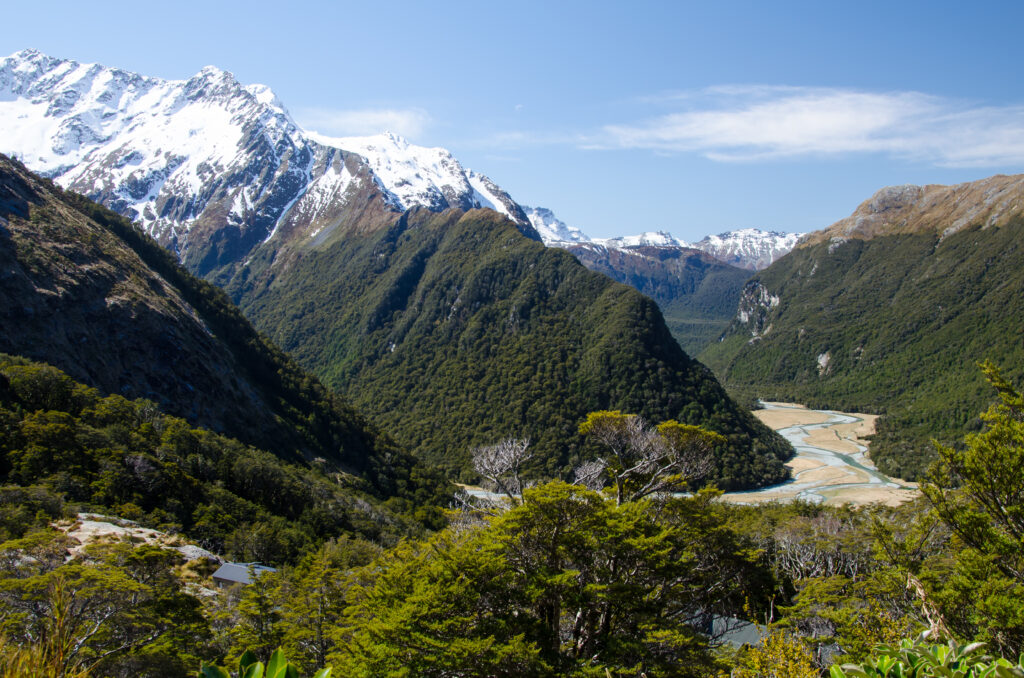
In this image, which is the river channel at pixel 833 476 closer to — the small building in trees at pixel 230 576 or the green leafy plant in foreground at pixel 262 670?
the small building in trees at pixel 230 576

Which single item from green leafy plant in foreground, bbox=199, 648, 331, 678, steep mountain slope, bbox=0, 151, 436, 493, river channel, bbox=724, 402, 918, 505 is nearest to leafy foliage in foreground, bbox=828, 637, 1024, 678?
green leafy plant in foreground, bbox=199, 648, 331, 678

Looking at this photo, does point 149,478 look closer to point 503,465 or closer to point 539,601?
point 503,465

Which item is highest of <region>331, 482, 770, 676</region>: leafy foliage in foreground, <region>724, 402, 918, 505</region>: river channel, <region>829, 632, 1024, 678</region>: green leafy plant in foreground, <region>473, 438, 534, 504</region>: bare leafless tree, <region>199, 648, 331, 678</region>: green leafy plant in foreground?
<region>199, 648, 331, 678</region>: green leafy plant in foreground

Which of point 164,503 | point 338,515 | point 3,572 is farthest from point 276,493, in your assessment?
point 3,572

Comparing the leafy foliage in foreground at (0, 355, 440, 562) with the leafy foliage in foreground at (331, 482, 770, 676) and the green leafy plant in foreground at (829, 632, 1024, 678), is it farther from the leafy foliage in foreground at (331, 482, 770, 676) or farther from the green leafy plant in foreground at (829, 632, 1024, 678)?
the green leafy plant in foreground at (829, 632, 1024, 678)

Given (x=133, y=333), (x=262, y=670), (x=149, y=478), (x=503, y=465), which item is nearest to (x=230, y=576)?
(x=503, y=465)

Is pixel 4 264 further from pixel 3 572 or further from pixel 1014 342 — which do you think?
pixel 1014 342

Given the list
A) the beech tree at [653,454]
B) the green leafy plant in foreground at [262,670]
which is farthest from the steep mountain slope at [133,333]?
the green leafy plant in foreground at [262,670]
